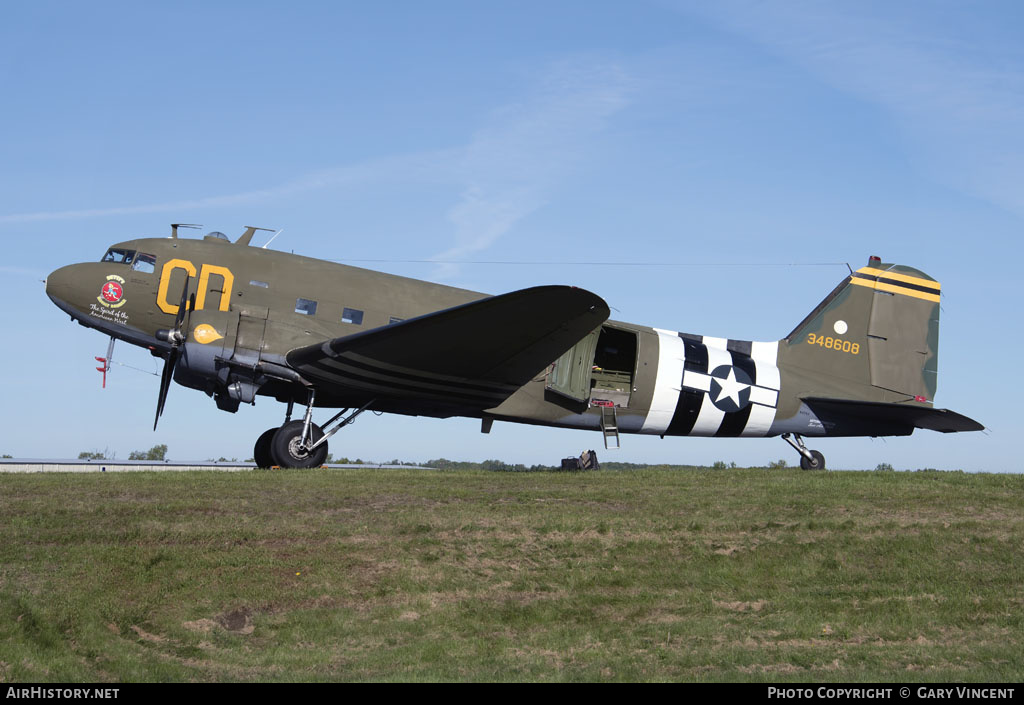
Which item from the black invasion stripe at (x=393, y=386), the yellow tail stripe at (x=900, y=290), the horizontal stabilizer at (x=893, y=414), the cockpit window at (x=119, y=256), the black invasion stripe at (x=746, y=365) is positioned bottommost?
the black invasion stripe at (x=393, y=386)

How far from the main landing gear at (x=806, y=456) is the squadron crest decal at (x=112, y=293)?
17.4 meters

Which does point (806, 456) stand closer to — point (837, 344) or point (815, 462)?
point (815, 462)

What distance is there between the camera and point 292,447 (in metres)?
20.9

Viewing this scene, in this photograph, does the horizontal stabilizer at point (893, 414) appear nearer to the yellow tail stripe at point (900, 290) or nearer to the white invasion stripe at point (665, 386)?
the yellow tail stripe at point (900, 290)

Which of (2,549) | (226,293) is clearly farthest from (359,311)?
(2,549)

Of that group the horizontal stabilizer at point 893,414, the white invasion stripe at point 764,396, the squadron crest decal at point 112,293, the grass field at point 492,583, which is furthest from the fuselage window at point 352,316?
the horizontal stabilizer at point 893,414

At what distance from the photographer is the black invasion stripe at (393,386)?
20891mm

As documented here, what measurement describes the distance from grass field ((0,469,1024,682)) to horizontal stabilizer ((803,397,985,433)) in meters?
4.94

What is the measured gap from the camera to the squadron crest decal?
20891 mm

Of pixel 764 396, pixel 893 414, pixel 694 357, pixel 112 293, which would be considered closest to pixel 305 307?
pixel 112 293

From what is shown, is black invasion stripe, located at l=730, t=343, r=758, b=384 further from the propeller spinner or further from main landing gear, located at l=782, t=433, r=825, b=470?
the propeller spinner

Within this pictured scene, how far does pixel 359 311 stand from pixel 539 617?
11.2m

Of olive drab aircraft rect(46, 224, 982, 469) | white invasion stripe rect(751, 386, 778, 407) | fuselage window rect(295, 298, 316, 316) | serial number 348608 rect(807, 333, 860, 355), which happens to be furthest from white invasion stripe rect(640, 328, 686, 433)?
fuselage window rect(295, 298, 316, 316)
